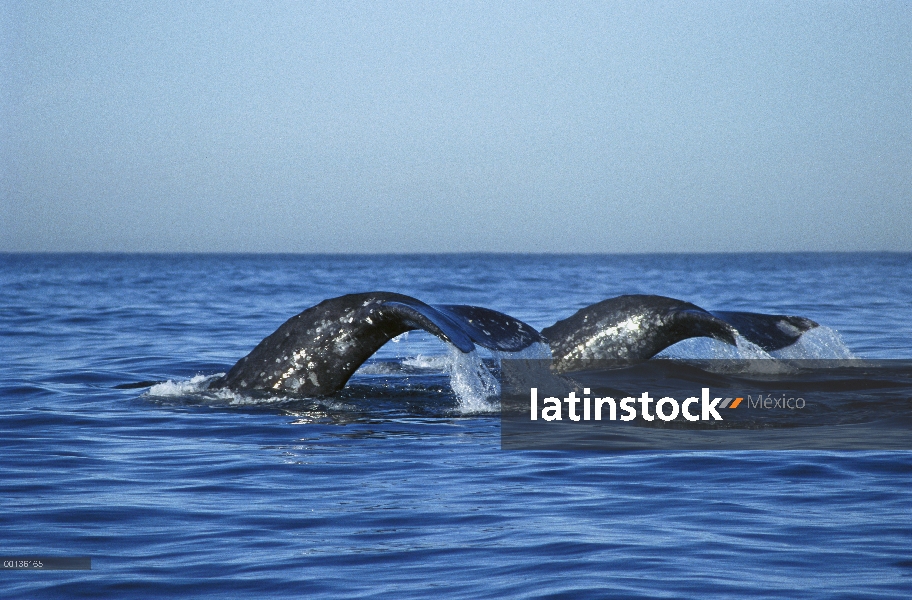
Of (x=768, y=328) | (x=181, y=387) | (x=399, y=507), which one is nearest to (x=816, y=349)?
(x=768, y=328)

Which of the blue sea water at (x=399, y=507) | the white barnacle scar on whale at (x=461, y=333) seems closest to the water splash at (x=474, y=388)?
the blue sea water at (x=399, y=507)

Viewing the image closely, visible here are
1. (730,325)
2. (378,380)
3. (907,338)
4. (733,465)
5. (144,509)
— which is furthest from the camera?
(907,338)

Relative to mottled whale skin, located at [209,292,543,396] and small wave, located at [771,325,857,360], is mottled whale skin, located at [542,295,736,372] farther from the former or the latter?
mottled whale skin, located at [209,292,543,396]

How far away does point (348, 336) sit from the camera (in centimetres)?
934

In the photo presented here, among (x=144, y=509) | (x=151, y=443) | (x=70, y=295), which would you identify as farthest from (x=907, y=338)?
(x=70, y=295)

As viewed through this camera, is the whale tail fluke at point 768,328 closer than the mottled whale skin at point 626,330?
Yes

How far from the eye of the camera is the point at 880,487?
23.4 feet

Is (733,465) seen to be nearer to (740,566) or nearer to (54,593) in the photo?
(740,566)

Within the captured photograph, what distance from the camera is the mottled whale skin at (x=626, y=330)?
1055 cm

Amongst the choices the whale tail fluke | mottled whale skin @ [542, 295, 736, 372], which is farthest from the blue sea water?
the whale tail fluke

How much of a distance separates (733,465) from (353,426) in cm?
301

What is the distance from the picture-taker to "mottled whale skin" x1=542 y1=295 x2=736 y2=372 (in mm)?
10547

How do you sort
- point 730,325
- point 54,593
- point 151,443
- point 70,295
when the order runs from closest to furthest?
1. point 54,593
2. point 151,443
3. point 730,325
4. point 70,295

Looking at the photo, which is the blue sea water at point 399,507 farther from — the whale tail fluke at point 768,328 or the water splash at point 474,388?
the whale tail fluke at point 768,328
